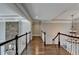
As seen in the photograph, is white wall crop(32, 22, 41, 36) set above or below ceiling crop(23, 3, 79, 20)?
below

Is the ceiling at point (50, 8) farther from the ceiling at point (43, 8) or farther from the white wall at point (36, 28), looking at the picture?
the white wall at point (36, 28)

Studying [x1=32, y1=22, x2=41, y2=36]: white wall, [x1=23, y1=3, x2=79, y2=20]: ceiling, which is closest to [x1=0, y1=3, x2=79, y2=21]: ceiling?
[x1=23, y1=3, x2=79, y2=20]: ceiling

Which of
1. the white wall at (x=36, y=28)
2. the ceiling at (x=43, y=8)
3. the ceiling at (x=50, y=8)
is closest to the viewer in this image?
the ceiling at (x=43, y=8)

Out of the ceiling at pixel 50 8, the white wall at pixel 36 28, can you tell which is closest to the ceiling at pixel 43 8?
the ceiling at pixel 50 8

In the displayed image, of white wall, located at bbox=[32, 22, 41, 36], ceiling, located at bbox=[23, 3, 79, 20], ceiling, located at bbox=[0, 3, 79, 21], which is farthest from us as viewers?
white wall, located at bbox=[32, 22, 41, 36]

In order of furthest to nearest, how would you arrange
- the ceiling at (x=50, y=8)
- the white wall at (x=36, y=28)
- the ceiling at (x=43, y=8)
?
the white wall at (x=36, y=28)
the ceiling at (x=50, y=8)
the ceiling at (x=43, y=8)

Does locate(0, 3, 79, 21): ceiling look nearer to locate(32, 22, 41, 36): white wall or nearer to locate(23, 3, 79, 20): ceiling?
locate(23, 3, 79, 20): ceiling

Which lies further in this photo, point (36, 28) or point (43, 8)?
point (36, 28)

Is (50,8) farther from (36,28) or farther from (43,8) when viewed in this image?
(36,28)

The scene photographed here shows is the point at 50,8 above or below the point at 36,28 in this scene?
Result: above

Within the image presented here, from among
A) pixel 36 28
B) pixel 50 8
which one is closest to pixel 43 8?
pixel 50 8

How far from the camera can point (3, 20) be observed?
1034 centimetres

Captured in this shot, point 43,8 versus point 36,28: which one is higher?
point 43,8
